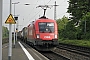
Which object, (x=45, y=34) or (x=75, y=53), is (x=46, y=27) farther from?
(x=75, y=53)

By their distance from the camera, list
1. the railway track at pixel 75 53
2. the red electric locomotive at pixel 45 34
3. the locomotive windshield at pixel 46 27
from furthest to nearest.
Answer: the locomotive windshield at pixel 46 27, the red electric locomotive at pixel 45 34, the railway track at pixel 75 53

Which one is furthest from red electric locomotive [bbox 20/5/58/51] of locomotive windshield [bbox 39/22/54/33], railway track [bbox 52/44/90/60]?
railway track [bbox 52/44/90/60]

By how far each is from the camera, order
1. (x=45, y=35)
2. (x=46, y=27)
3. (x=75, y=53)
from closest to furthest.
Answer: (x=75, y=53), (x=45, y=35), (x=46, y=27)

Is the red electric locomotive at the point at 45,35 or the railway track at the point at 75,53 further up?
the red electric locomotive at the point at 45,35

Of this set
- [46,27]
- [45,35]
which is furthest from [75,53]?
[46,27]

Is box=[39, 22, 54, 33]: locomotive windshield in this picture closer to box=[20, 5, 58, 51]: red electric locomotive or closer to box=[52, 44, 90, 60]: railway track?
box=[20, 5, 58, 51]: red electric locomotive

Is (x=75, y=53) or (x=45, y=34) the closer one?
(x=75, y=53)

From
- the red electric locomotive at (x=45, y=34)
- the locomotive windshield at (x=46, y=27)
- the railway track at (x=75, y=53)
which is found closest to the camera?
the railway track at (x=75, y=53)

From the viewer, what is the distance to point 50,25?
2370cm

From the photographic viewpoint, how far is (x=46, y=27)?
77.5 ft

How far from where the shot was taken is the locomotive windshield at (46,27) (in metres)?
23.4

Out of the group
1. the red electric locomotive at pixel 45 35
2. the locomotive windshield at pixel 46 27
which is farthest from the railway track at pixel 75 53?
the locomotive windshield at pixel 46 27

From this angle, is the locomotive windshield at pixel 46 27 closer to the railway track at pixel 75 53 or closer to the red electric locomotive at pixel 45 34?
the red electric locomotive at pixel 45 34

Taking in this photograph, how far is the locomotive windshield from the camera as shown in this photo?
76.7 ft
